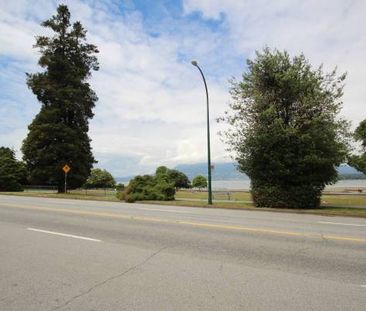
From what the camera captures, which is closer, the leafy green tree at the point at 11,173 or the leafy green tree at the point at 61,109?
the leafy green tree at the point at 61,109

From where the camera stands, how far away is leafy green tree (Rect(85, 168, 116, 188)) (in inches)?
3705

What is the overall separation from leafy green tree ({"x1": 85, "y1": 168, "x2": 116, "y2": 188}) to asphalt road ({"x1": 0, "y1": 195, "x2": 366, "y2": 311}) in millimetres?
83209

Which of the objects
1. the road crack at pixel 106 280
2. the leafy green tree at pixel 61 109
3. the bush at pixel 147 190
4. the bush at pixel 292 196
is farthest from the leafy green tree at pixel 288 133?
the leafy green tree at pixel 61 109

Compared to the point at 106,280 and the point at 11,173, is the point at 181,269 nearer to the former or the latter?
the point at 106,280

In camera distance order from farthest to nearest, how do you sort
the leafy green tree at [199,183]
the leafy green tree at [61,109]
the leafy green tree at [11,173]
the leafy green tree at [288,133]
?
the leafy green tree at [199,183] < the leafy green tree at [11,173] < the leafy green tree at [61,109] < the leafy green tree at [288,133]

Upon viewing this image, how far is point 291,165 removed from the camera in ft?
76.1

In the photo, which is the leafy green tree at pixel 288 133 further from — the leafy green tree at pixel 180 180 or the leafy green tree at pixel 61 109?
the leafy green tree at pixel 180 180

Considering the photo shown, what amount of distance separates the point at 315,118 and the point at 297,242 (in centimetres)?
1441

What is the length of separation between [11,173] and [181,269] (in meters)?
53.1

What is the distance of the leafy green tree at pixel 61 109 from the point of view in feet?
147

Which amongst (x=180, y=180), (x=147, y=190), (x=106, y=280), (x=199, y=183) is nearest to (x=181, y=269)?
(x=106, y=280)

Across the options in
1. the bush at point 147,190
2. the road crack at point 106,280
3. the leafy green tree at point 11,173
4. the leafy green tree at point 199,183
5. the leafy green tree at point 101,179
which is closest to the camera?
the road crack at point 106,280

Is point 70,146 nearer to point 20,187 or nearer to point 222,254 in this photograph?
point 20,187

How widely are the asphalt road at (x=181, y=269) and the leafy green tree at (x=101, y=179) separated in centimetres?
8321
